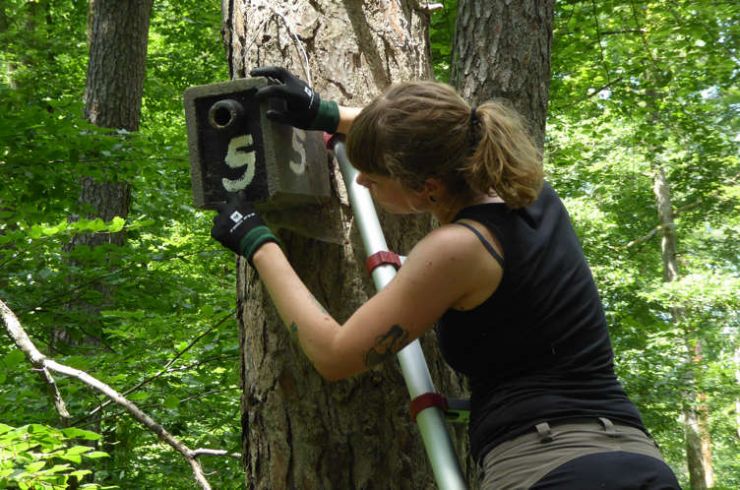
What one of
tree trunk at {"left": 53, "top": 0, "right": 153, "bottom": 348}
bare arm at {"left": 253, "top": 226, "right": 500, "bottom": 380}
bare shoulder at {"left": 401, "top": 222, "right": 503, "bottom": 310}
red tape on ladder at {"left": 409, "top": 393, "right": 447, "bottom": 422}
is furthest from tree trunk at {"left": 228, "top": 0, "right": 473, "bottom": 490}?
tree trunk at {"left": 53, "top": 0, "right": 153, "bottom": 348}

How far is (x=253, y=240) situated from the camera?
72.7 inches

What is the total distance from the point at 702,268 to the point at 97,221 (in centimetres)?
1562

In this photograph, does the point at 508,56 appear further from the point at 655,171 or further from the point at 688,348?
the point at 655,171

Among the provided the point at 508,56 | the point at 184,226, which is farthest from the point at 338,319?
the point at 184,226

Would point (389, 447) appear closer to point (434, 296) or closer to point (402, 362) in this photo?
point (402, 362)

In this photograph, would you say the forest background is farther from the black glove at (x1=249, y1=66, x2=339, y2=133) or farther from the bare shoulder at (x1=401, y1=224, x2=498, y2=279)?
the bare shoulder at (x1=401, y1=224, x2=498, y2=279)

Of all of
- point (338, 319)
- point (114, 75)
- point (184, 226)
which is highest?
point (114, 75)

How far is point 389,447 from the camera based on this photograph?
6.79 ft

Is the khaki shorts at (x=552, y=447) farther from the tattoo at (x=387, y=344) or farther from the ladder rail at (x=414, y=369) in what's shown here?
the tattoo at (x=387, y=344)

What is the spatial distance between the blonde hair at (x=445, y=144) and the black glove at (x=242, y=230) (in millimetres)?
336

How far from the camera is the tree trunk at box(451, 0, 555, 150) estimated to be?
312 centimetres

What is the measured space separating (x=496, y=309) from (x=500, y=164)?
0.31 meters

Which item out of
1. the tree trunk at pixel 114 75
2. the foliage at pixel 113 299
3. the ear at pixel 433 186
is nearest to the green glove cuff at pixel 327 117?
the ear at pixel 433 186

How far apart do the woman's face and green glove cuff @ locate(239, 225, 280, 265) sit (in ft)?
0.87
